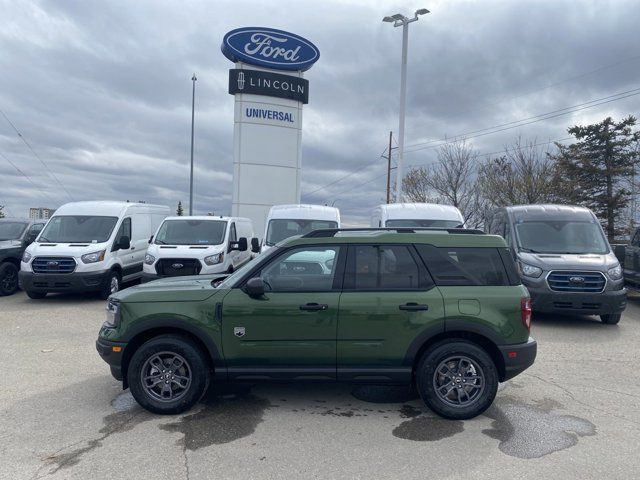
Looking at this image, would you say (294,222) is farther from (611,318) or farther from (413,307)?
(413,307)

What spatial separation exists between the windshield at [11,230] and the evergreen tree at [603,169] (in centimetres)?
2696

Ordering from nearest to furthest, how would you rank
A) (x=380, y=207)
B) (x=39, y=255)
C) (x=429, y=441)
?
(x=429, y=441)
(x=39, y=255)
(x=380, y=207)

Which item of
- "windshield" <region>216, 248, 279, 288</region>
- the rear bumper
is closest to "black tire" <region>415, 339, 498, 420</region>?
the rear bumper

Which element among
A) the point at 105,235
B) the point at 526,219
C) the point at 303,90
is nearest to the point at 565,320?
the point at 526,219

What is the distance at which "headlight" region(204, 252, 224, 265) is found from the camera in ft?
35.8

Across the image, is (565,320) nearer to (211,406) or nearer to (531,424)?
(531,424)

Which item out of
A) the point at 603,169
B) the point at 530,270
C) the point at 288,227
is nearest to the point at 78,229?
the point at 288,227

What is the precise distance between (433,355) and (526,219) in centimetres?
684

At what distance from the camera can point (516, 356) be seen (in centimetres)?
461

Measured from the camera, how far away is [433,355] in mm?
4598

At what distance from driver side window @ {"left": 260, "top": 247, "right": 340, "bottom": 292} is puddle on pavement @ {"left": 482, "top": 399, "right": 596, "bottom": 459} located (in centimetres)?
204

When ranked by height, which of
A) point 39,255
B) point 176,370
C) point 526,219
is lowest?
point 176,370

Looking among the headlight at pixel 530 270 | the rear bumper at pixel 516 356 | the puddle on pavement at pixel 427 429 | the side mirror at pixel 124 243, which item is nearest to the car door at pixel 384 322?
the puddle on pavement at pixel 427 429

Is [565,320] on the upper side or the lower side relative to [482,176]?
lower
